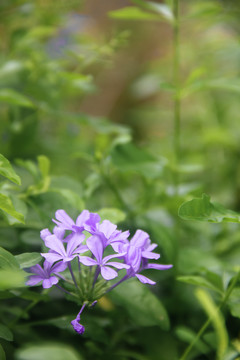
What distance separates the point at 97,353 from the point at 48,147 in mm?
410

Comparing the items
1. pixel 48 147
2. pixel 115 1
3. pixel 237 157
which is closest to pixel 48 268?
pixel 48 147

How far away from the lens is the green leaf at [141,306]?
46cm

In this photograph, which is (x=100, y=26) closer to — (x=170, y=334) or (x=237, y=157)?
(x=237, y=157)

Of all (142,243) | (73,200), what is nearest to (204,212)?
(142,243)

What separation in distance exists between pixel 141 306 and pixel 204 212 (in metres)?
0.14

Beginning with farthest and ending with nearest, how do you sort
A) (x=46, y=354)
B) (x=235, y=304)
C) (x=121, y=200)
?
(x=121, y=200)
(x=235, y=304)
(x=46, y=354)

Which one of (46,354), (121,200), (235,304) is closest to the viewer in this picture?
(46,354)

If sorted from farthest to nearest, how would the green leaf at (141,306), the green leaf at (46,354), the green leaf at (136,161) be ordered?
the green leaf at (136,161) < the green leaf at (141,306) < the green leaf at (46,354)

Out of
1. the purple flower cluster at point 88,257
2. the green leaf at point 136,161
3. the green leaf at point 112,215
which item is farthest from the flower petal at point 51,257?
the green leaf at point 136,161

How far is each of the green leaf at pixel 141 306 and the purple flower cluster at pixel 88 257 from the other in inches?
2.3

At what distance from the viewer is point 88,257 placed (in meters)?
0.37

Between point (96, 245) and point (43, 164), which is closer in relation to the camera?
point (96, 245)

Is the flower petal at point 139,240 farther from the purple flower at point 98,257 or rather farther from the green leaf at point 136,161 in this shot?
the green leaf at point 136,161

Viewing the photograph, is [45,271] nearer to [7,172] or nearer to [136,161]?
[7,172]
